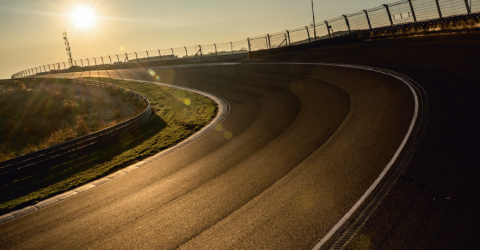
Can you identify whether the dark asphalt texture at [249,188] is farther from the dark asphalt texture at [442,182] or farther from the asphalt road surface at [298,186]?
the dark asphalt texture at [442,182]

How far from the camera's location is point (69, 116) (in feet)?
92.0

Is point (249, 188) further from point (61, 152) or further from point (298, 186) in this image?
point (61, 152)

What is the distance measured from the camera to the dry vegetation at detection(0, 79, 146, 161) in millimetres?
22922

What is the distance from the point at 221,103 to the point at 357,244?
16.4 meters

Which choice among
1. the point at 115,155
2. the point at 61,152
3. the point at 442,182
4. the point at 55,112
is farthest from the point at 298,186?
the point at 55,112

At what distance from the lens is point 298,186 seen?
25.7 ft

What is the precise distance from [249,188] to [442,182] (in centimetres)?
434

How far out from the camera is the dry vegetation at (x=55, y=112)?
2292 centimetres

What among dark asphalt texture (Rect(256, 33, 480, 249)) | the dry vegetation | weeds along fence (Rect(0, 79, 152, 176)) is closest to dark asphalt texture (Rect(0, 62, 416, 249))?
dark asphalt texture (Rect(256, 33, 480, 249))

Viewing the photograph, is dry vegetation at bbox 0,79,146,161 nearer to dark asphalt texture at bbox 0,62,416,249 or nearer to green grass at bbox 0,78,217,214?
green grass at bbox 0,78,217,214

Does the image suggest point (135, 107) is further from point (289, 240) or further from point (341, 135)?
point (289, 240)

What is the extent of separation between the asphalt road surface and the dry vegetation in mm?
12156

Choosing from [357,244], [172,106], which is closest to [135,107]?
[172,106]

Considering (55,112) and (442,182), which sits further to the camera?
(55,112)
